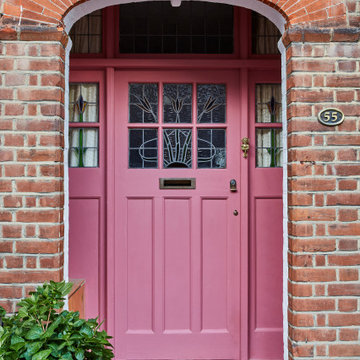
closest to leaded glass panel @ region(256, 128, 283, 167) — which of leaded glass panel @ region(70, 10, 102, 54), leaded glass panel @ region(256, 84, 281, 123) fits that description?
leaded glass panel @ region(256, 84, 281, 123)

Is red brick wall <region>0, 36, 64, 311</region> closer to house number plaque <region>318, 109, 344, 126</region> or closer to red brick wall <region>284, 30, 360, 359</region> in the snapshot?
red brick wall <region>284, 30, 360, 359</region>

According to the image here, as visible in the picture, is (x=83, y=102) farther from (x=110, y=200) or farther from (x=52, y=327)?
(x=52, y=327)

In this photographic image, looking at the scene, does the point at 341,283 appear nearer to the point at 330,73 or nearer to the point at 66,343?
the point at 330,73

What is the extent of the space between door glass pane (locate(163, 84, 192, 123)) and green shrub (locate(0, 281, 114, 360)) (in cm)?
177

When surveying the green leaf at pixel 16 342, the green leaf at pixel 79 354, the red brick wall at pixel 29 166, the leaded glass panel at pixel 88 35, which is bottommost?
the green leaf at pixel 79 354

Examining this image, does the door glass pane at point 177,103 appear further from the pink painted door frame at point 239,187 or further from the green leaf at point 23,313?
the green leaf at point 23,313

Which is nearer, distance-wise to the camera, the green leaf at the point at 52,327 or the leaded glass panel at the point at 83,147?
the green leaf at the point at 52,327

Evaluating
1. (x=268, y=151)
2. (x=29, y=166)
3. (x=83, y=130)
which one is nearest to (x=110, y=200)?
(x=83, y=130)

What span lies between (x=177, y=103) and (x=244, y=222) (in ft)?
3.47

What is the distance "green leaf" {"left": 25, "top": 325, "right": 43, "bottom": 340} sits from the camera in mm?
1855

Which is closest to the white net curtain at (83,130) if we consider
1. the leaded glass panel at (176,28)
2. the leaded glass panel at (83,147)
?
the leaded glass panel at (83,147)

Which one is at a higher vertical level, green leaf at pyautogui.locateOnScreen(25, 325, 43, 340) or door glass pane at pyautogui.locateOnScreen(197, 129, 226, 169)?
door glass pane at pyautogui.locateOnScreen(197, 129, 226, 169)

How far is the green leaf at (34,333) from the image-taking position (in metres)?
1.86

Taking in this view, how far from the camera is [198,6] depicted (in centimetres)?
350
